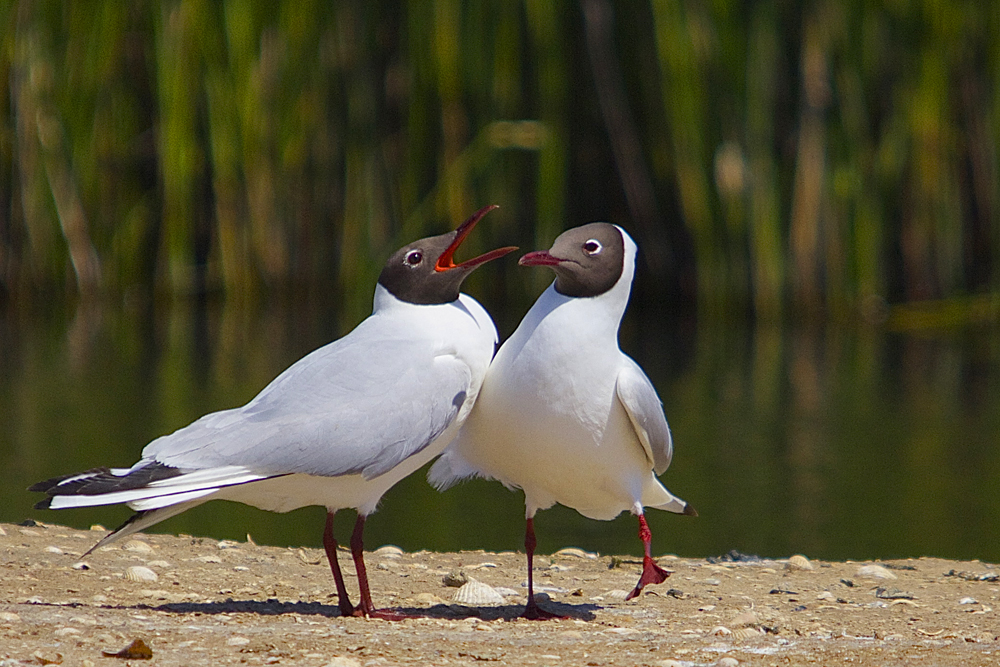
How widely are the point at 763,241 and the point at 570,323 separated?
9244mm

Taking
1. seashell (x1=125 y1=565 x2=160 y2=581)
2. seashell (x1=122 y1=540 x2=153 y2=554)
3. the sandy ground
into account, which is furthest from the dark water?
seashell (x1=125 y1=565 x2=160 y2=581)

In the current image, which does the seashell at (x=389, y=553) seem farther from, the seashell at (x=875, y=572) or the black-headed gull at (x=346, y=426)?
the seashell at (x=875, y=572)

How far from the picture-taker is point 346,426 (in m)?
4.23

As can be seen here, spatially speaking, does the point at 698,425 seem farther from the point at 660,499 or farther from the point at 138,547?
the point at 138,547

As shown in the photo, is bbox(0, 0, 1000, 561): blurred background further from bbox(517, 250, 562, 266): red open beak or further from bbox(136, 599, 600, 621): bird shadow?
bbox(517, 250, 562, 266): red open beak

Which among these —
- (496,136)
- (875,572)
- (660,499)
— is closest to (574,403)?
(660,499)

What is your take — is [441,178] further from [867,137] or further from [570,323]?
[570,323]

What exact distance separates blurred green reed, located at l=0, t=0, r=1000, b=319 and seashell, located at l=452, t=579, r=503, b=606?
8.98 metres

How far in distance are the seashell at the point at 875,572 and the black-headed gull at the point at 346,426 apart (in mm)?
1952

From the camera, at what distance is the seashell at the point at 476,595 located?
490cm

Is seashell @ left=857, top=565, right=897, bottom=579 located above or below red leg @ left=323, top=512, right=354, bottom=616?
below

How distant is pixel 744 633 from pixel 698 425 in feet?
20.8

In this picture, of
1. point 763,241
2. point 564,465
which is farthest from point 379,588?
point 763,241

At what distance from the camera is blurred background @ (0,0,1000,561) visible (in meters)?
13.3
